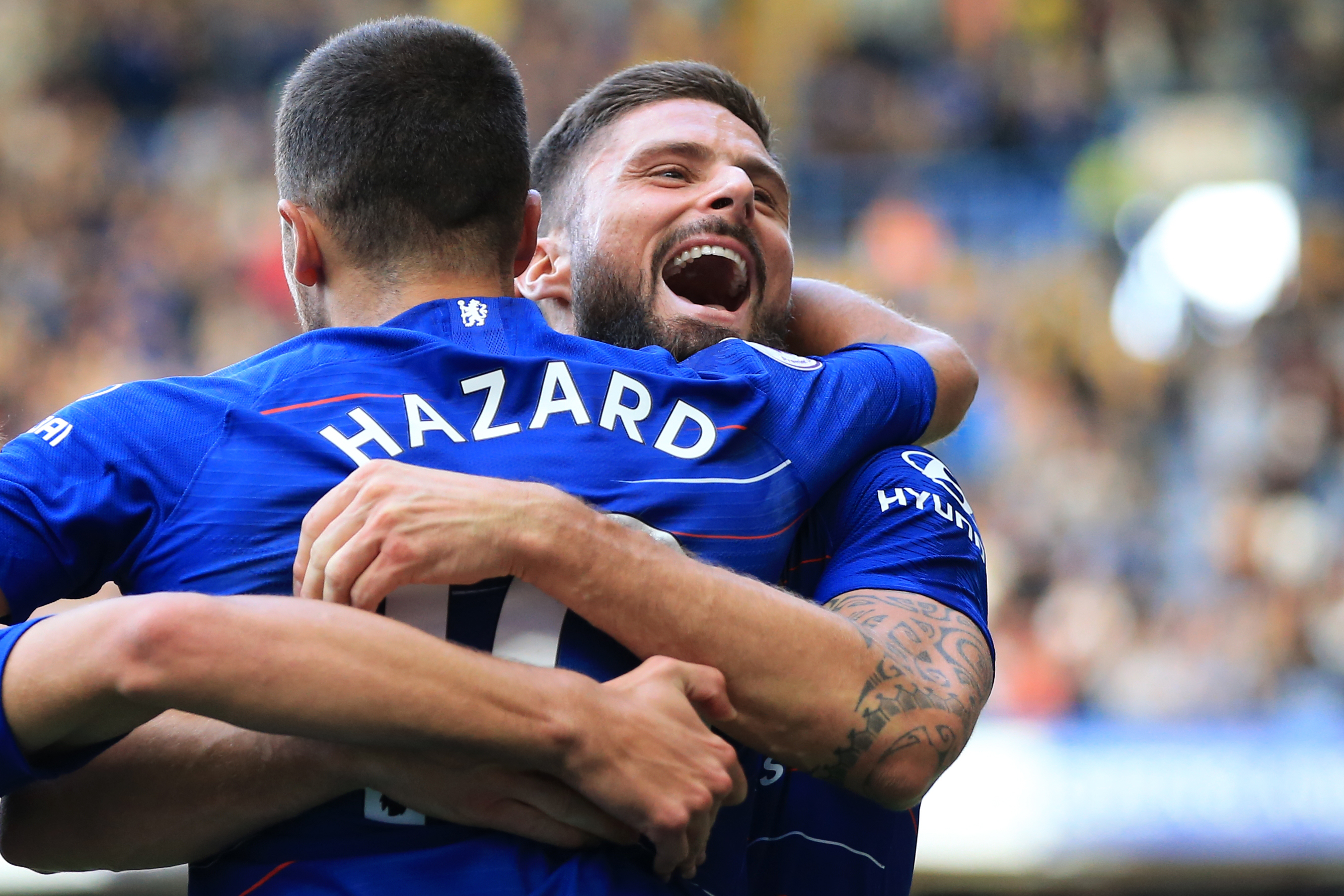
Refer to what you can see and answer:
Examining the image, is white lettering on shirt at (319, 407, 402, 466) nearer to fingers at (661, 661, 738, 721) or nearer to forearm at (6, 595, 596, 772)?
forearm at (6, 595, 596, 772)

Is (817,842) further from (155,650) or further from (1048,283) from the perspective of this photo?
(1048,283)

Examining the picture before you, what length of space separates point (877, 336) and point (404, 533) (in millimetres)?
1401

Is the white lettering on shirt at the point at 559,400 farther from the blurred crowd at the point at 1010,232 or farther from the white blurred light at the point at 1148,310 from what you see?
the white blurred light at the point at 1148,310

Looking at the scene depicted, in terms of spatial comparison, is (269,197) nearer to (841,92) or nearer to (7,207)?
(7,207)

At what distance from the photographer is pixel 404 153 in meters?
2.22

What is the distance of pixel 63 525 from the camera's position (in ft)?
6.20

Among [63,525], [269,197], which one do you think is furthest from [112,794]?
[269,197]

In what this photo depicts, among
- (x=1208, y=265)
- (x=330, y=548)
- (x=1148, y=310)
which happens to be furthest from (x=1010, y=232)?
(x=330, y=548)

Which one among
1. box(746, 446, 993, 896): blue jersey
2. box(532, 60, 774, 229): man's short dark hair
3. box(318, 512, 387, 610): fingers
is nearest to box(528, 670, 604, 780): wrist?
box(318, 512, 387, 610): fingers

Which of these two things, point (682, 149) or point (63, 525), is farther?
point (682, 149)

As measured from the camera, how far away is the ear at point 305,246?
225cm

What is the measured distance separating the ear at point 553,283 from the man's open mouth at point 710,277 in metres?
0.25

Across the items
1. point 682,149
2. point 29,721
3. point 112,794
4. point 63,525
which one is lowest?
point 112,794

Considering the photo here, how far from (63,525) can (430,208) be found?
0.75m
